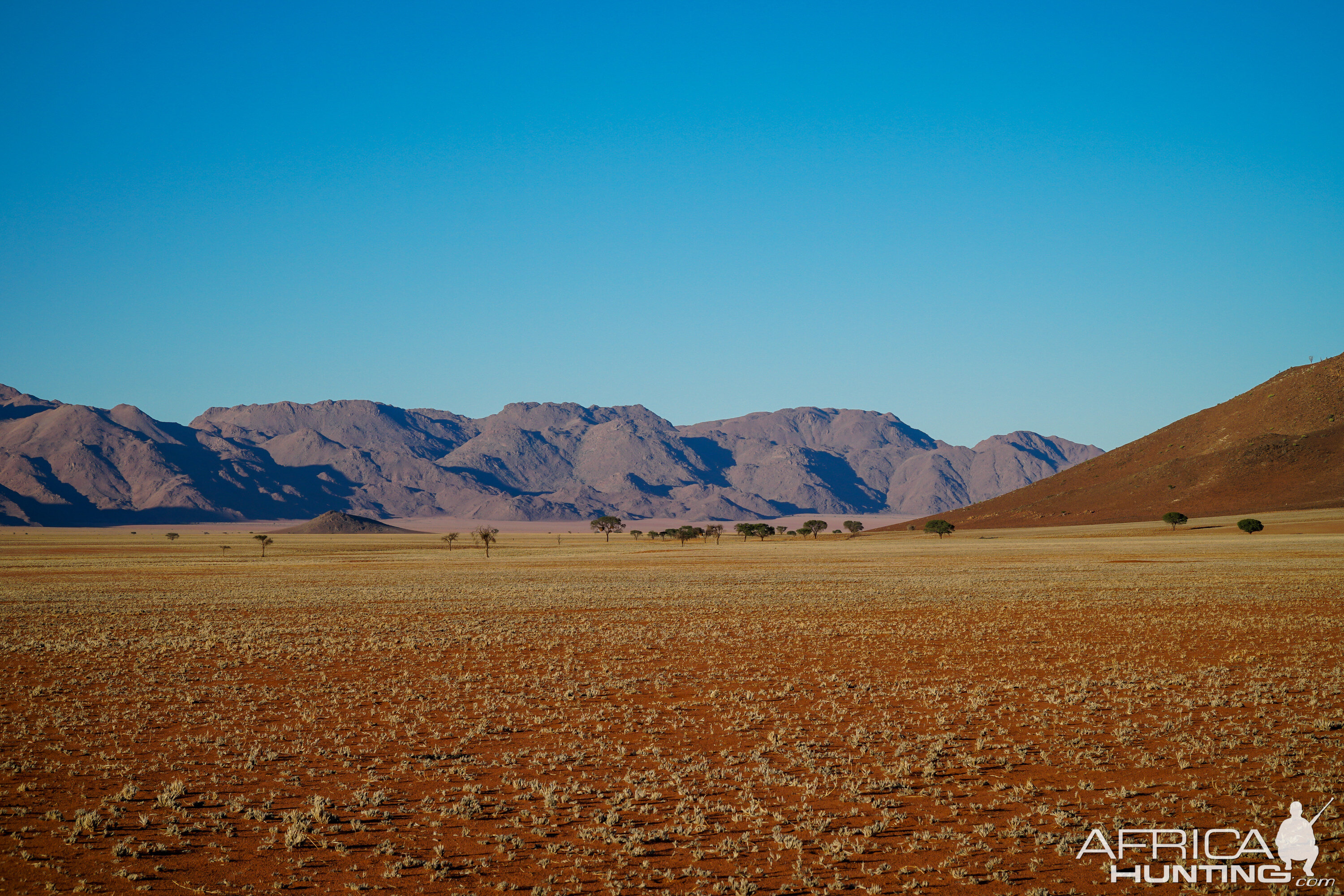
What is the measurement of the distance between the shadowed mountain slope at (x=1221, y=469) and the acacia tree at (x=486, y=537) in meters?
71.3

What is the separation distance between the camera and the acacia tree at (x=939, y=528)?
123 m

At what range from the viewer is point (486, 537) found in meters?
92.0

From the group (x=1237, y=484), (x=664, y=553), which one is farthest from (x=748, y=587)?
(x=1237, y=484)

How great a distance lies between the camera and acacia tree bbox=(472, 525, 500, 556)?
93225 mm

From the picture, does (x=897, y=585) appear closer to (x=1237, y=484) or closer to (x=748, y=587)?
(x=748, y=587)

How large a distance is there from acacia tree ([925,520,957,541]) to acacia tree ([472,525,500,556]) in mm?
58350

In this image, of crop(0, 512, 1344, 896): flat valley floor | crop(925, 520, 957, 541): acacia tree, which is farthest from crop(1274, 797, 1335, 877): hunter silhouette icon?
crop(925, 520, 957, 541): acacia tree

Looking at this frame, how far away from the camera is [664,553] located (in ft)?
300

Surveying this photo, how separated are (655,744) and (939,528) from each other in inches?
4599

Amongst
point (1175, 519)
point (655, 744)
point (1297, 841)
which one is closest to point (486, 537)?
point (1175, 519)

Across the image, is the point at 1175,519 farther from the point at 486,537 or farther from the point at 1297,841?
the point at 1297,841

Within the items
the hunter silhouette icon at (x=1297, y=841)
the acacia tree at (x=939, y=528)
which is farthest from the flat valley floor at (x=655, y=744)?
the acacia tree at (x=939, y=528)

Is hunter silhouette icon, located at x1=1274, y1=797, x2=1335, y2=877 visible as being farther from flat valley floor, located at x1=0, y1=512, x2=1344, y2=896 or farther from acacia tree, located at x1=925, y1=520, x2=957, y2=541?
acacia tree, located at x1=925, y1=520, x2=957, y2=541

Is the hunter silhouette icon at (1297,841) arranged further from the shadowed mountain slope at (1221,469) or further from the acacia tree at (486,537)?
the shadowed mountain slope at (1221,469)
